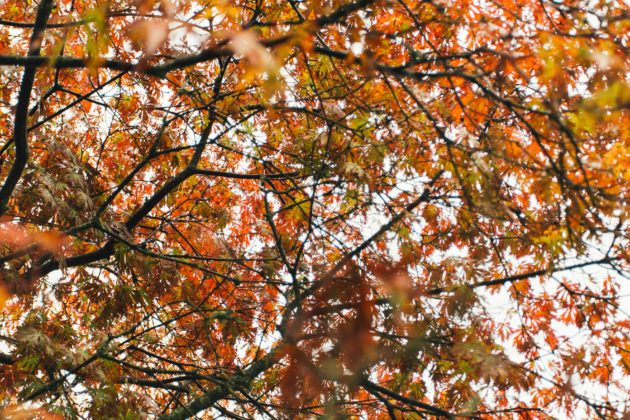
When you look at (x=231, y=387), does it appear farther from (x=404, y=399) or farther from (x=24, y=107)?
(x=24, y=107)

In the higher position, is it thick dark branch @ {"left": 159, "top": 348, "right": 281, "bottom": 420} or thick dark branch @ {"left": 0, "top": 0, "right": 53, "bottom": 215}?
thick dark branch @ {"left": 0, "top": 0, "right": 53, "bottom": 215}

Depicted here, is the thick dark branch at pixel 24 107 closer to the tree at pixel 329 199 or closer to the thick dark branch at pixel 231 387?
the tree at pixel 329 199

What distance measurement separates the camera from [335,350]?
2.97 m

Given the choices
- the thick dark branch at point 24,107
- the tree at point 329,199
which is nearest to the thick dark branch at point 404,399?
the tree at point 329,199

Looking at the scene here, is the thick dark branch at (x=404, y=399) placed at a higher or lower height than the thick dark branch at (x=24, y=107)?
lower

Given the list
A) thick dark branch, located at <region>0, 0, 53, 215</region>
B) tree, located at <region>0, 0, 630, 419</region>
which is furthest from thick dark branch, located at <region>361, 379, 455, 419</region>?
thick dark branch, located at <region>0, 0, 53, 215</region>

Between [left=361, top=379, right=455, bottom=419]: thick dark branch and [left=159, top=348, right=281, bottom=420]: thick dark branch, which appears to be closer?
[left=361, top=379, right=455, bottom=419]: thick dark branch

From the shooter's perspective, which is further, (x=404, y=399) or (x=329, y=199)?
(x=329, y=199)

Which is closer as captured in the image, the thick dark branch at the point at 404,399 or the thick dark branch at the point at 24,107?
the thick dark branch at the point at 24,107

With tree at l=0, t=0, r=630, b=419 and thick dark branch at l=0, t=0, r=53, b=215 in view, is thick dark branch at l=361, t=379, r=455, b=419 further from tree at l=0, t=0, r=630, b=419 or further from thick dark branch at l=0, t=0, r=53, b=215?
thick dark branch at l=0, t=0, r=53, b=215

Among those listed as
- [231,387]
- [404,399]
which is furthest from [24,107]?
[404,399]

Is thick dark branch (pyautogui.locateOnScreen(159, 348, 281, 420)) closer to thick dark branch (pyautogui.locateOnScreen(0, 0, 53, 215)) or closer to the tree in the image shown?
the tree

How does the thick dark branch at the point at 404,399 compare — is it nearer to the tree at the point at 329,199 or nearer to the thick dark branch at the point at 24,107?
the tree at the point at 329,199

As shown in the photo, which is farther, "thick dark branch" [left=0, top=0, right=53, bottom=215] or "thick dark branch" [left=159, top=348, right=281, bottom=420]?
"thick dark branch" [left=159, top=348, right=281, bottom=420]
